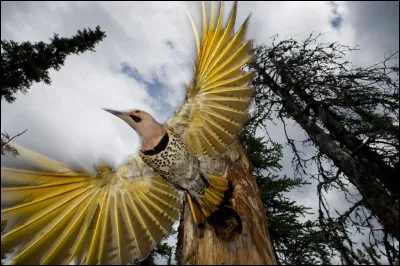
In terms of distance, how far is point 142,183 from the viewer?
3209 millimetres

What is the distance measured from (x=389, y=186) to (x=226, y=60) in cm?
343

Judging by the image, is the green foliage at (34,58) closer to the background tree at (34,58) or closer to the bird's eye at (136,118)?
the background tree at (34,58)

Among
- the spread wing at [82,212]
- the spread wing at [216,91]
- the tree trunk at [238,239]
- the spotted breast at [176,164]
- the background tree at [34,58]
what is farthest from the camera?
the background tree at [34,58]

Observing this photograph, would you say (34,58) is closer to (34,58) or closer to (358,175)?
(34,58)

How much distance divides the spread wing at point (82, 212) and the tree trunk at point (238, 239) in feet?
1.27

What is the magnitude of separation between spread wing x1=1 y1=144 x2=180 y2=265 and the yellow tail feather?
0.95ft

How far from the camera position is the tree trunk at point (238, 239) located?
7.13 feet

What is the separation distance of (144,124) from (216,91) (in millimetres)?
823

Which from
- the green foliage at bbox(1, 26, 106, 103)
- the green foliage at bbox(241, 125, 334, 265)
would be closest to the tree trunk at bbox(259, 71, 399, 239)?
the green foliage at bbox(241, 125, 334, 265)

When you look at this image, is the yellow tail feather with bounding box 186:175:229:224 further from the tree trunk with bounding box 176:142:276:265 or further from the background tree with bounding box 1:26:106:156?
the background tree with bounding box 1:26:106:156

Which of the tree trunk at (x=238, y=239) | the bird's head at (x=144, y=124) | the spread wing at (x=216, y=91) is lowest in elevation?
the tree trunk at (x=238, y=239)

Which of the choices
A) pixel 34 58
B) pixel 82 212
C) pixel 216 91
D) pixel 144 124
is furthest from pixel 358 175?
pixel 34 58

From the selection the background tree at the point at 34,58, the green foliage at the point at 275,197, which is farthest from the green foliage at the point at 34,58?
the green foliage at the point at 275,197

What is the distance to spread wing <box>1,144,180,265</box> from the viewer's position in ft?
7.86
